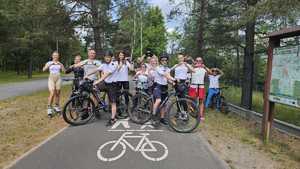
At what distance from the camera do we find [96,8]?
18.7 metres

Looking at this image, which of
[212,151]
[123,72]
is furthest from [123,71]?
Answer: [212,151]

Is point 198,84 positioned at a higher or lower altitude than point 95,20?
lower

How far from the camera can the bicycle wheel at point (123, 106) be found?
28.1ft

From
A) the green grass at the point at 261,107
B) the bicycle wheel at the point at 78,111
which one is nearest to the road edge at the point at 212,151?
the bicycle wheel at the point at 78,111

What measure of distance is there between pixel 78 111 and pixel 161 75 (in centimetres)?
219

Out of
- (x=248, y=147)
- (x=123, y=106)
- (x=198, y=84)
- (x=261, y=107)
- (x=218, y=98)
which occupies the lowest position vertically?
(x=261, y=107)

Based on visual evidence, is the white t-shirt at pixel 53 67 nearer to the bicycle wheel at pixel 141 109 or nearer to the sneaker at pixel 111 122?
the sneaker at pixel 111 122

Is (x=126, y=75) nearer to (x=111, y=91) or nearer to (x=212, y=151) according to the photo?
(x=111, y=91)

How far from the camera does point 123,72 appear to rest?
28.1 feet

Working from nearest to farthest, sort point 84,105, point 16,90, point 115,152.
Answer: point 115,152 → point 84,105 → point 16,90

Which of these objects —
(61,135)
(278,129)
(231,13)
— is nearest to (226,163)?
(61,135)

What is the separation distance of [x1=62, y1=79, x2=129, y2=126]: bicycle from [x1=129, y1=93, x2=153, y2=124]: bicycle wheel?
325 mm

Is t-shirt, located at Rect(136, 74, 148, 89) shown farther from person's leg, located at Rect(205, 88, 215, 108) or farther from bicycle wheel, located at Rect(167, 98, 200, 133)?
person's leg, located at Rect(205, 88, 215, 108)

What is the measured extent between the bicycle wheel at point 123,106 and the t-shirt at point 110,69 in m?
0.50
